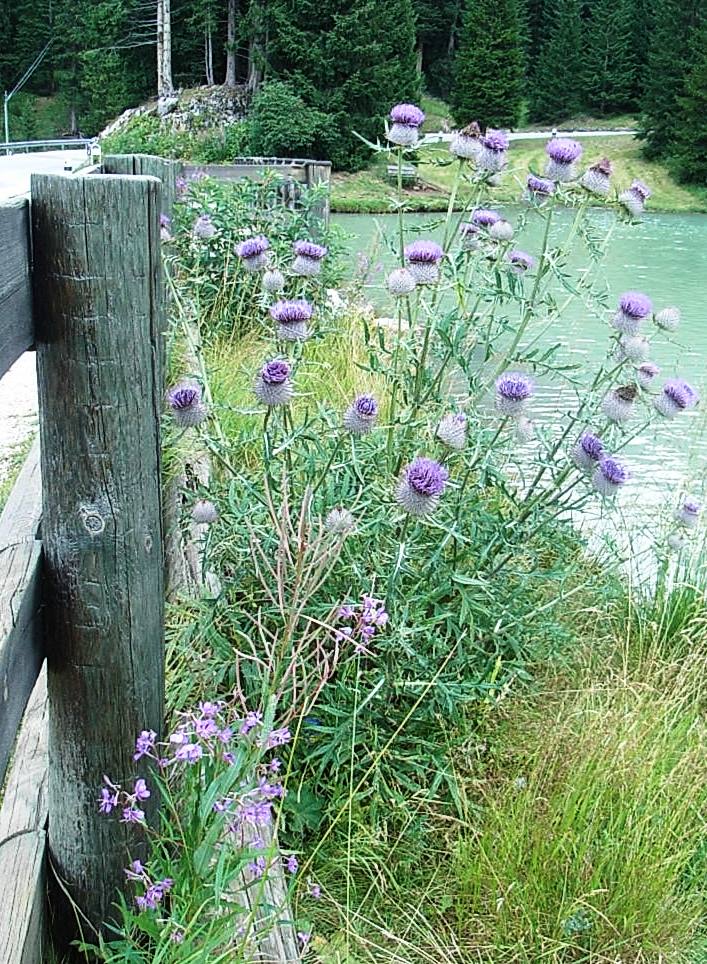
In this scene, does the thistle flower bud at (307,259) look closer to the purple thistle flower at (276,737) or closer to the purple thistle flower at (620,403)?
the purple thistle flower at (620,403)

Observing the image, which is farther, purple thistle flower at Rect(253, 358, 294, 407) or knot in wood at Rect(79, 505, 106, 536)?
purple thistle flower at Rect(253, 358, 294, 407)

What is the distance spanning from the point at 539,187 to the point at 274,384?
3.79 ft

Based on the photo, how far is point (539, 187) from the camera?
2.83 meters

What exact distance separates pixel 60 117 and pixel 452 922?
56.6m

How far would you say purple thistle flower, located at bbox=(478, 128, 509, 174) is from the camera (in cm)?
269

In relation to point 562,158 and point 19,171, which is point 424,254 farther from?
point 19,171

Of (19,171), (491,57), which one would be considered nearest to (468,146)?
(19,171)

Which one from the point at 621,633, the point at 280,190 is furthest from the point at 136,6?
the point at 621,633

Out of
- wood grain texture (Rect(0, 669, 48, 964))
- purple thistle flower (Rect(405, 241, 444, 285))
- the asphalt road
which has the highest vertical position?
purple thistle flower (Rect(405, 241, 444, 285))

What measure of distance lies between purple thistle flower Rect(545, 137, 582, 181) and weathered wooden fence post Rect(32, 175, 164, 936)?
1568mm

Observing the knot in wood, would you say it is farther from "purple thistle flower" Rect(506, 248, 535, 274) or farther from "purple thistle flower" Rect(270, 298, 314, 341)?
"purple thistle flower" Rect(506, 248, 535, 274)

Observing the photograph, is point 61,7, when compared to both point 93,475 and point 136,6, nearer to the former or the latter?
point 136,6

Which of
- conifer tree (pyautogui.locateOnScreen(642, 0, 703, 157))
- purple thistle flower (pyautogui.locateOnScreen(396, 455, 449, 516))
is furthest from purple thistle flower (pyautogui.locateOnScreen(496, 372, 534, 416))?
conifer tree (pyautogui.locateOnScreen(642, 0, 703, 157))

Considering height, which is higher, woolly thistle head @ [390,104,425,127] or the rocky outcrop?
woolly thistle head @ [390,104,425,127]
